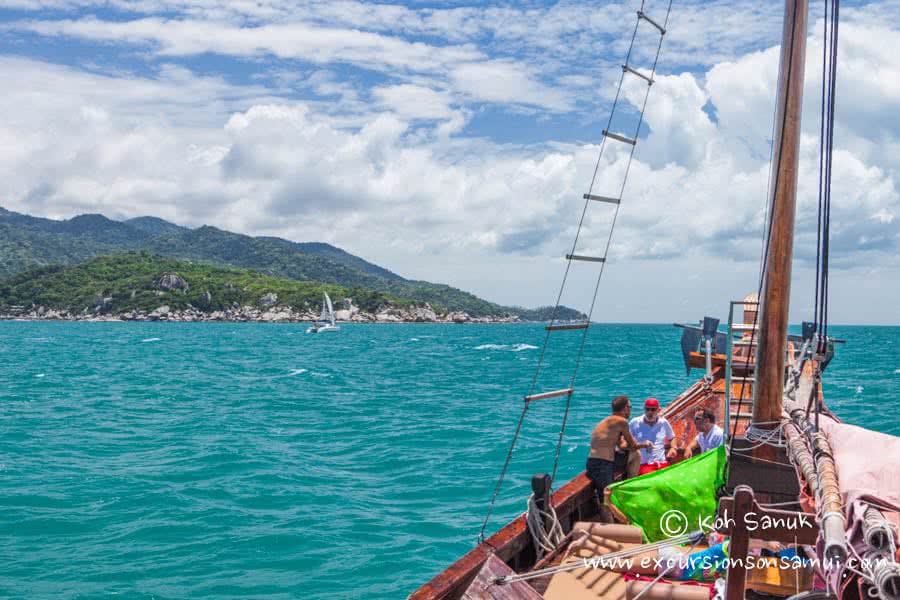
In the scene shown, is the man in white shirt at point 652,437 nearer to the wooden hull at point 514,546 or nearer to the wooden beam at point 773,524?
the wooden hull at point 514,546

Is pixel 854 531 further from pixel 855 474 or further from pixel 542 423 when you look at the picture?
pixel 542 423

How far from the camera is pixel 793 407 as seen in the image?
32.1 feet

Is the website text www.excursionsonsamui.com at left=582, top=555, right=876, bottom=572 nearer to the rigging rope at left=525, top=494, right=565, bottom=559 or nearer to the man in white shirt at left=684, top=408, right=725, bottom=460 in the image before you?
the rigging rope at left=525, top=494, right=565, bottom=559

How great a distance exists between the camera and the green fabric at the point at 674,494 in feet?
25.4

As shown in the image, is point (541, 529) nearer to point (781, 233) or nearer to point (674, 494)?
point (674, 494)

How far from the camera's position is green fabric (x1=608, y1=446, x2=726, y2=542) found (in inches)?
304

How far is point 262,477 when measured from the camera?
2000 cm

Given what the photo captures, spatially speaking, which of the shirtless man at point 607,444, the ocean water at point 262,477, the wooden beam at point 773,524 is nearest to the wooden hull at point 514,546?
the shirtless man at point 607,444

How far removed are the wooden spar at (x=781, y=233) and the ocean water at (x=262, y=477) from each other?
6917 millimetres

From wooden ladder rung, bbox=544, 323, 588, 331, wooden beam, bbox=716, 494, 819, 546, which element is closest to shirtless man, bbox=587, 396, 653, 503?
wooden ladder rung, bbox=544, 323, 588, 331

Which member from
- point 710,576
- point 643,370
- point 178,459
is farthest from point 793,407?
point 643,370

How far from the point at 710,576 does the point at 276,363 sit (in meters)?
64.4

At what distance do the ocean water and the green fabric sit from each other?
5599 millimetres

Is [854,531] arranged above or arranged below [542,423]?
above
